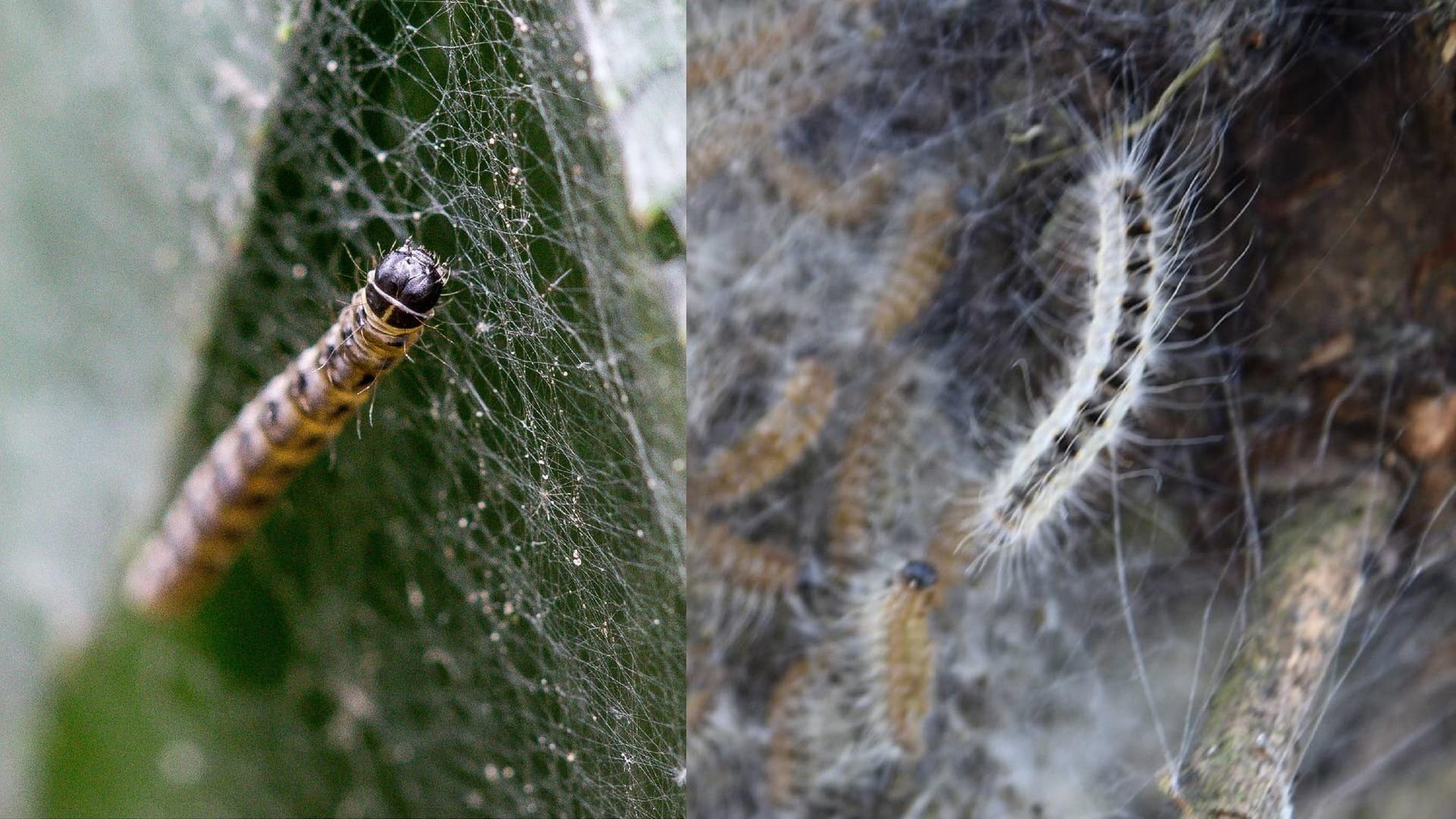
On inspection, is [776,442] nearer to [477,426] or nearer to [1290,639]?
[477,426]

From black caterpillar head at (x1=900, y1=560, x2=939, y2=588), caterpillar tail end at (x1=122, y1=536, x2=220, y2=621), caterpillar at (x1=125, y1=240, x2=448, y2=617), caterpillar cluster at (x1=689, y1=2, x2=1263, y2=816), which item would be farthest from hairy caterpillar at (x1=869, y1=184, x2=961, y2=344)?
caterpillar tail end at (x1=122, y1=536, x2=220, y2=621)

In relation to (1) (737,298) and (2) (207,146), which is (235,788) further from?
(1) (737,298)

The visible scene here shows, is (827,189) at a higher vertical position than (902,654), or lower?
higher

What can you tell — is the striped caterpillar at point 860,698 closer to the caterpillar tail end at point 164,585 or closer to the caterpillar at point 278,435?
the caterpillar at point 278,435

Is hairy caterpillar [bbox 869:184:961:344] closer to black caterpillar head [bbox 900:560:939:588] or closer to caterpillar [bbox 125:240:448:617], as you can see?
black caterpillar head [bbox 900:560:939:588]

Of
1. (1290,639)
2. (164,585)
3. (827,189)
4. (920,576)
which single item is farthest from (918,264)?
(164,585)
